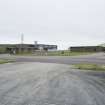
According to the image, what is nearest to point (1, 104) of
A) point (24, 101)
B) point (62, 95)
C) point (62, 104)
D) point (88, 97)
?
point (24, 101)

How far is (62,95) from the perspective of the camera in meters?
7.52

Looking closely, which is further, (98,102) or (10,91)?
(10,91)

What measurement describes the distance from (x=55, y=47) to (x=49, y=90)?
3921 inches

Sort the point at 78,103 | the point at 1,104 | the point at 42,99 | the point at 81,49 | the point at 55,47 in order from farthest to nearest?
the point at 55,47 < the point at 81,49 < the point at 42,99 < the point at 78,103 < the point at 1,104

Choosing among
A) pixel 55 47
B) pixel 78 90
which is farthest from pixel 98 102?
pixel 55 47

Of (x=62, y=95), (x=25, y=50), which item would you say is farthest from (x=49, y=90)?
(x=25, y=50)

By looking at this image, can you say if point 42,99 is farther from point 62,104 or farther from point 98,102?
point 98,102

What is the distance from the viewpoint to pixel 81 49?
89688 millimetres

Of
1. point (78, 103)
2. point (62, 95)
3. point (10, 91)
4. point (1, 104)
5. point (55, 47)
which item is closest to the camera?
point (1, 104)

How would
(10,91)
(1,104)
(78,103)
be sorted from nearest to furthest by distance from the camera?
(1,104), (78,103), (10,91)

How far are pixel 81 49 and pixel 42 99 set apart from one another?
8404 cm

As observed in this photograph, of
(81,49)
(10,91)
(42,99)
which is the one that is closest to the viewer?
(42,99)

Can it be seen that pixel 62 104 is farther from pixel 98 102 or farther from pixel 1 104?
pixel 1 104

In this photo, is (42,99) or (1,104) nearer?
(1,104)
